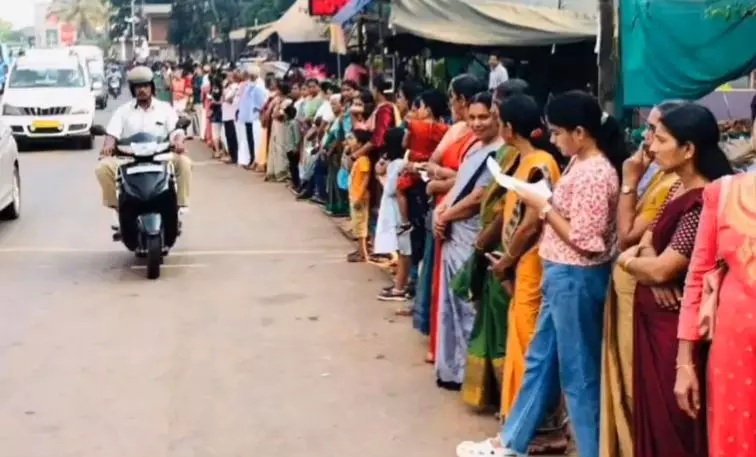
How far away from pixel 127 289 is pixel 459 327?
12.2 ft

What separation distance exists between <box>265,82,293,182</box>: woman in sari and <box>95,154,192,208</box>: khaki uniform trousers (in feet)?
20.4

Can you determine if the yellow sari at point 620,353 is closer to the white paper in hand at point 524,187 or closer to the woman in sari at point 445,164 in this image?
the white paper in hand at point 524,187

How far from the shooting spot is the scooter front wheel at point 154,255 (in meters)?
9.44

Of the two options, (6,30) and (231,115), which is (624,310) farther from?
(6,30)

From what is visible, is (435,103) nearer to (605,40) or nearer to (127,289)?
(605,40)

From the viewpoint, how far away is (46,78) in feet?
76.8

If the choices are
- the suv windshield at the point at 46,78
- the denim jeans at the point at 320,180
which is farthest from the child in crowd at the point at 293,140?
the suv windshield at the point at 46,78

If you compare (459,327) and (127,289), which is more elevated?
(459,327)

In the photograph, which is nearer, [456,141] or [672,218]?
[672,218]

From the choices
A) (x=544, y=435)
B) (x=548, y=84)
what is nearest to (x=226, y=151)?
(x=548, y=84)

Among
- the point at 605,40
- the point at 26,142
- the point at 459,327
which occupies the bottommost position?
the point at 26,142

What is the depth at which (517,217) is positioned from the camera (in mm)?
5250

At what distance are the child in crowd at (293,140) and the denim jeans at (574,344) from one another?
35.3 ft

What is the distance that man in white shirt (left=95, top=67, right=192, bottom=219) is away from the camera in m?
9.76
